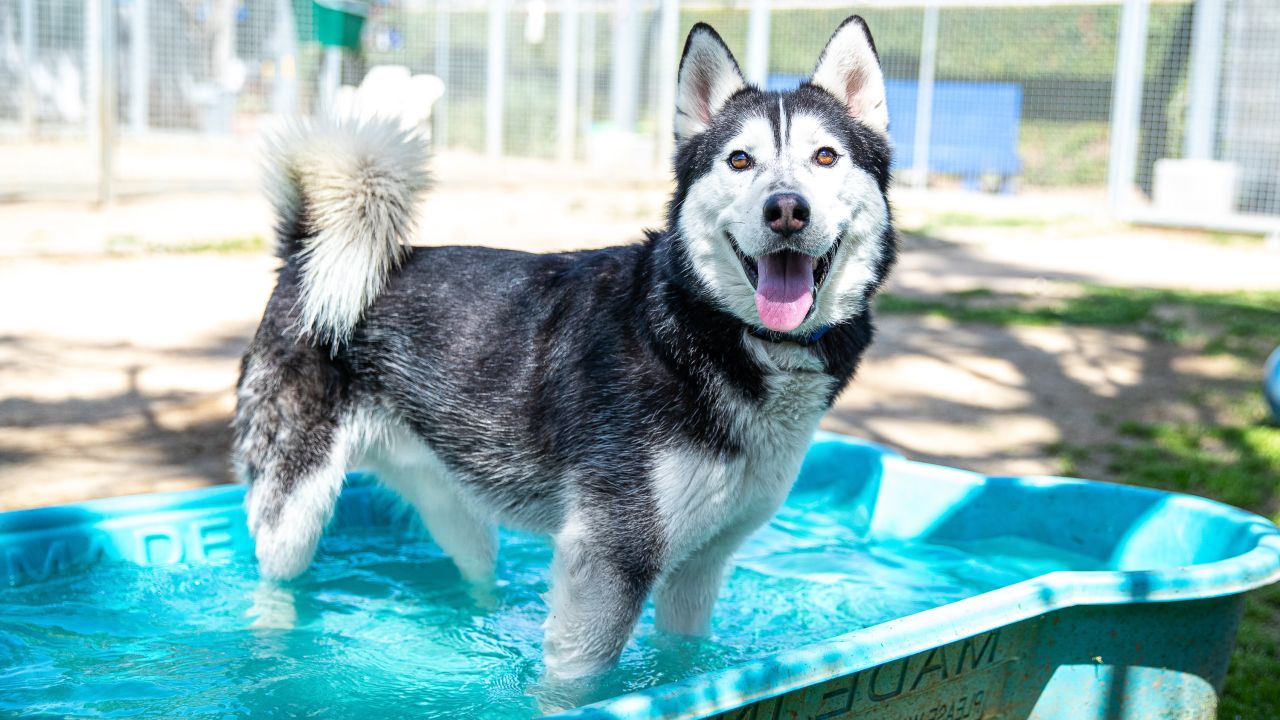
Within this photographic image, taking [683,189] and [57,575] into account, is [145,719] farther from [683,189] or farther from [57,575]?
[683,189]

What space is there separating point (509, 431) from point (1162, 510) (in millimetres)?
2213

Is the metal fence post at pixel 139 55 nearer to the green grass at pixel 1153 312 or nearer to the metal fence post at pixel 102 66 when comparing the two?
the metal fence post at pixel 102 66

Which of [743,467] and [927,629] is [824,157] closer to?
[743,467]

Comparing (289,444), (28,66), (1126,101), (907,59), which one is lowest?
(289,444)

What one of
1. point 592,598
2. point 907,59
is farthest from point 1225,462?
point 907,59

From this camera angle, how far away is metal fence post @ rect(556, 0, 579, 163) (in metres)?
16.8

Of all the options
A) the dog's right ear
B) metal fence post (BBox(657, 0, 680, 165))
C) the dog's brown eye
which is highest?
metal fence post (BBox(657, 0, 680, 165))

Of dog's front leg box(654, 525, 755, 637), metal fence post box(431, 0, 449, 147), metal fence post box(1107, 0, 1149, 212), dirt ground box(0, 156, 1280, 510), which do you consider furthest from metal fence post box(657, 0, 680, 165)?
dog's front leg box(654, 525, 755, 637)

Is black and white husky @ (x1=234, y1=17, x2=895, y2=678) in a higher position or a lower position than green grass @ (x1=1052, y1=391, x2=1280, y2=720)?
higher

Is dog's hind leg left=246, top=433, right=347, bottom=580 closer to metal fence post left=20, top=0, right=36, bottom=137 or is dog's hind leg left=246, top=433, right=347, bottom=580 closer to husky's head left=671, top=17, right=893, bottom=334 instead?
husky's head left=671, top=17, right=893, bottom=334

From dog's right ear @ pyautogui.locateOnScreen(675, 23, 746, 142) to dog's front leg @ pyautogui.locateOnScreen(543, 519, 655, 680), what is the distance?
112 cm

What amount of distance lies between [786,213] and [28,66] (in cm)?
1460

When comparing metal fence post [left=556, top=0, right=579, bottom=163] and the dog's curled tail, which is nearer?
the dog's curled tail

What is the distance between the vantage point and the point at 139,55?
14812 millimetres
